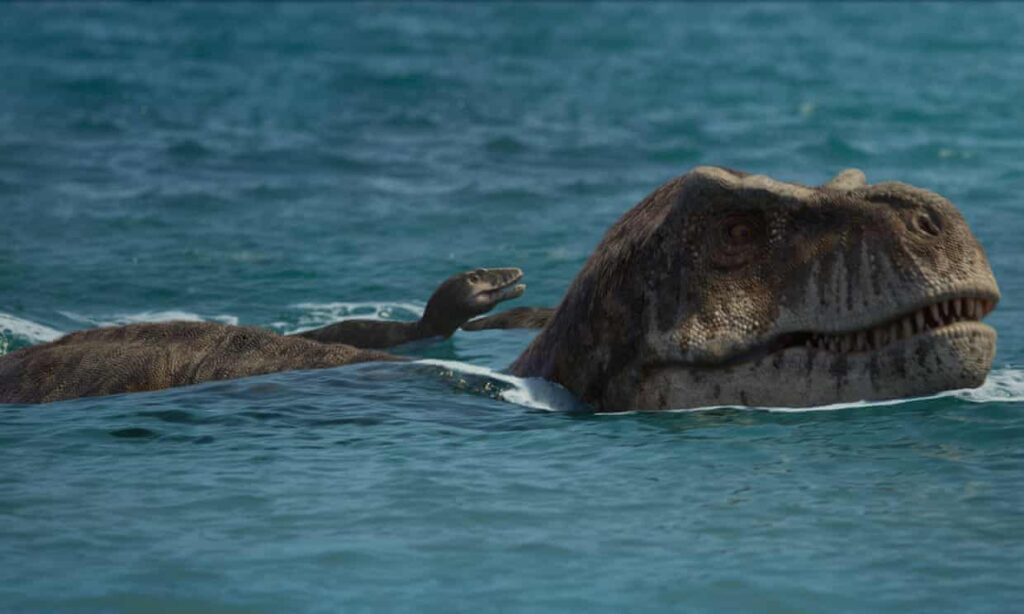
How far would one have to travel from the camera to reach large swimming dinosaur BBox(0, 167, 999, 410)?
6637mm

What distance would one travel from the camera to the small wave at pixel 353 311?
1386 centimetres

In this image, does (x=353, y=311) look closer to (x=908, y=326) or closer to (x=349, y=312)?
(x=349, y=312)

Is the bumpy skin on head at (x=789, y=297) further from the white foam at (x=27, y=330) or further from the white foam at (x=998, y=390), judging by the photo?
A: the white foam at (x=27, y=330)

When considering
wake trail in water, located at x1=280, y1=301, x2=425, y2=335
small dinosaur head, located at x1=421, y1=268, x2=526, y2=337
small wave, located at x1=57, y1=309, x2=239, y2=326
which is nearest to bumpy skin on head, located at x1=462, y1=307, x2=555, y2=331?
small dinosaur head, located at x1=421, y1=268, x2=526, y2=337

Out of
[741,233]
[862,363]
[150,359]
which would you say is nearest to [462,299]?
[150,359]

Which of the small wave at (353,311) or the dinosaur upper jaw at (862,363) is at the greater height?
the small wave at (353,311)

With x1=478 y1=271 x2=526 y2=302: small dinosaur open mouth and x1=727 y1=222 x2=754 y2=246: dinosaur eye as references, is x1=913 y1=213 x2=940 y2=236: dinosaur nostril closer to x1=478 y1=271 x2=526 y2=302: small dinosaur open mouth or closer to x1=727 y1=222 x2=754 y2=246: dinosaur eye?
x1=727 y1=222 x2=754 y2=246: dinosaur eye

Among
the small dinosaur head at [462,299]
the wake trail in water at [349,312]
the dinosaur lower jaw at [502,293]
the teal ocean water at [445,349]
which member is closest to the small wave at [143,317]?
the teal ocean water at [445,349]

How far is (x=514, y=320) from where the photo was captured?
39.8 ft

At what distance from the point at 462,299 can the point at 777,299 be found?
18.9 ft

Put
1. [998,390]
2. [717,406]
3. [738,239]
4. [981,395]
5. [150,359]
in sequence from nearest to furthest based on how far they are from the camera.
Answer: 1. [738,239]
2. [717,406]
3. [981,395]
4. [998,390]
5. [150,359]

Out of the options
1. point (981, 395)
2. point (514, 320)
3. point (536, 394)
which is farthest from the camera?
point (514, 320)

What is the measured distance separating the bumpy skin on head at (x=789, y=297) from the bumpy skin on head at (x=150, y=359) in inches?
84.0

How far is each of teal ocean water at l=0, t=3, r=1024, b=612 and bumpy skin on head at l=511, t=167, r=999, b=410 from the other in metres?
0.17
